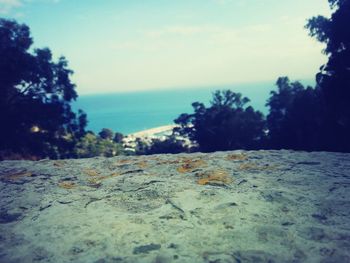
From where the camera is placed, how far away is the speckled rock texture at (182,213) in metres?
1.81

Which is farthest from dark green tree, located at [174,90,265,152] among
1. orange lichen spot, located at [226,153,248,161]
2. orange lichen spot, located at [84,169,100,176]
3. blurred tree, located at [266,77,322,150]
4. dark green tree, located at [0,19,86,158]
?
orange lichen spot, located at [84,169,100,176]

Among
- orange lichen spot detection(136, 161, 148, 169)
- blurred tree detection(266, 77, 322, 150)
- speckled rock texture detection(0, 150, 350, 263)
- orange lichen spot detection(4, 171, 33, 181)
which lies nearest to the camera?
speckled rock texture detection(0, 150, 350, 263)

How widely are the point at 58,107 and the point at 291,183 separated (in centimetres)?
2022

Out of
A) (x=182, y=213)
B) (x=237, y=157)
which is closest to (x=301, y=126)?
(x=237, y=157)

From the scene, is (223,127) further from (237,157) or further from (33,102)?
(237,157)

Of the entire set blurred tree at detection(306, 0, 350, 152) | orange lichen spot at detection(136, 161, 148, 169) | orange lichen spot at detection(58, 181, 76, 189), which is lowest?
orange lichen spot at detection(58, 181, 76, 189)

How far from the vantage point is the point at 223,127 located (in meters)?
27.0

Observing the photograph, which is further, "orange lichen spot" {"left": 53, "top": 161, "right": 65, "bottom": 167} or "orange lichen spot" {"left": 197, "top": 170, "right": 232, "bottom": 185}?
"orange lichen spot" {"left": 53, "top": 161, "right": 65, "bottom": 167}

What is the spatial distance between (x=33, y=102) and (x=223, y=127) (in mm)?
14579

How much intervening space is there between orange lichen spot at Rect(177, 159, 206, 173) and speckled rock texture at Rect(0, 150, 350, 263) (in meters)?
0.02

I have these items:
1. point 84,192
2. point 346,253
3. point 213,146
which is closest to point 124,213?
point 84,192

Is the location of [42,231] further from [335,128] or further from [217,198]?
[335,128]

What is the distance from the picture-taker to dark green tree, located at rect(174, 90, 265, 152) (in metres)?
26.9

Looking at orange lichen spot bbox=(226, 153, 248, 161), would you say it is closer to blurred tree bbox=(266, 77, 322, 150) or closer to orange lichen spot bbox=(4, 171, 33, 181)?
orange lichen spot bbox=(4, 171, 33, 181)
